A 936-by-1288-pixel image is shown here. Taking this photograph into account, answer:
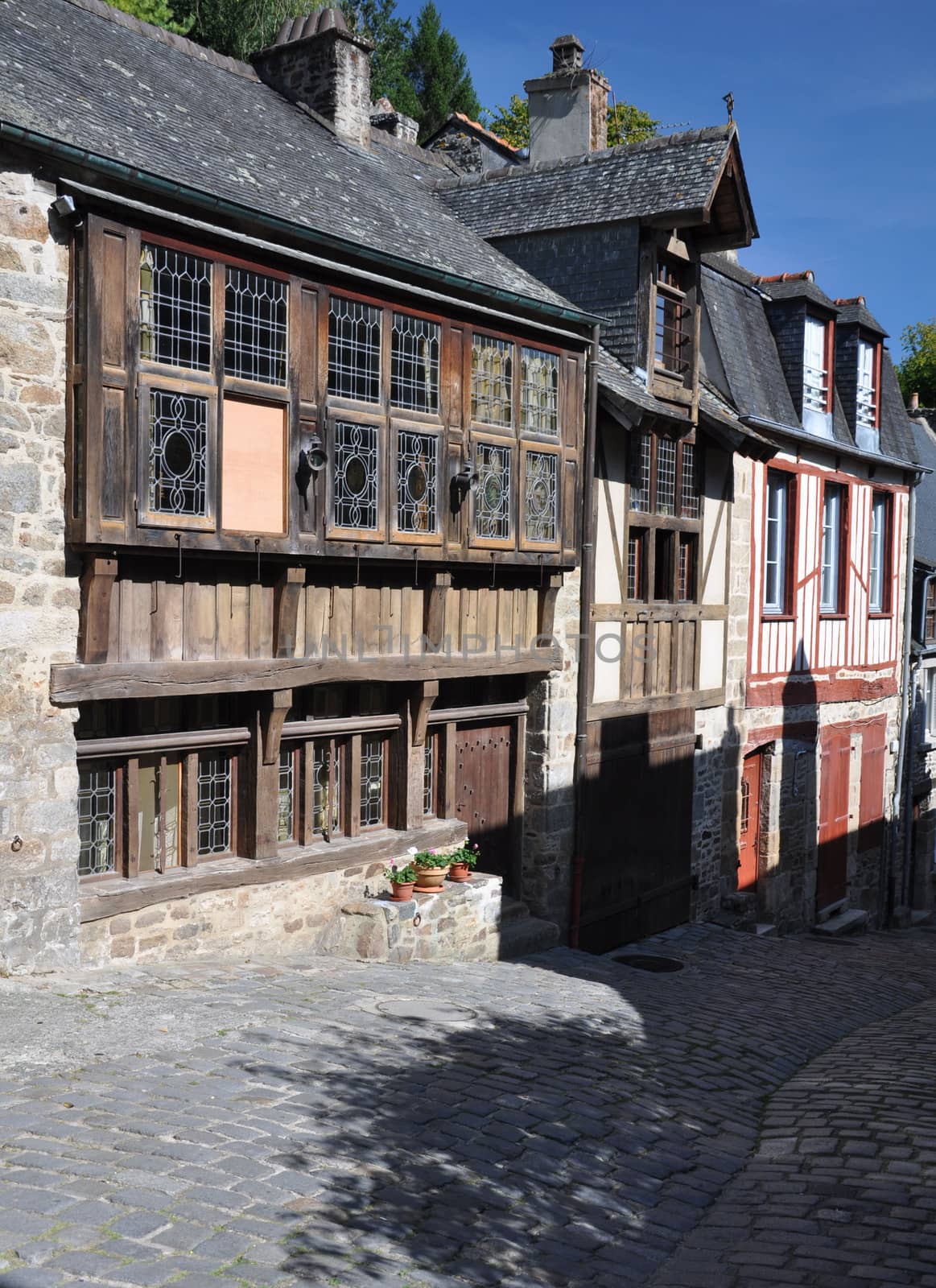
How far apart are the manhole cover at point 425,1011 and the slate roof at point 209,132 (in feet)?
17.0

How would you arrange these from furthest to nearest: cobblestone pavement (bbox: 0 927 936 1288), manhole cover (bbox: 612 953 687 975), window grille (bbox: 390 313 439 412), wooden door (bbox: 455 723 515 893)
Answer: manhole cover (bbox: 612 953 687 975)
wooden door (bbox: 455 723 515 893)
window grille (bbox: 390 313 439 412)
cobblestone pavement (bbox: 0 927 936 1288)

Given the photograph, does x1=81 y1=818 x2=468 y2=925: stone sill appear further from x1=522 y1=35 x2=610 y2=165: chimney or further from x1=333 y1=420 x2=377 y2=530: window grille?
x1=522 y1=35 x2=610 y2=165: chimney

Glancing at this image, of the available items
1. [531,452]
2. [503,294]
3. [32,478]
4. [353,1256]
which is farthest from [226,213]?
[353,1256]

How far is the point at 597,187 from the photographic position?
1300 cm

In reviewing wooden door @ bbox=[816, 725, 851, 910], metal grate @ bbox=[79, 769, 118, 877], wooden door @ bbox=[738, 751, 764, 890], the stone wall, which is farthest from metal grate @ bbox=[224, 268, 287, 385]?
wooden door @ bbox=[816, 725, 851, 910]

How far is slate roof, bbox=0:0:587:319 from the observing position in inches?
318

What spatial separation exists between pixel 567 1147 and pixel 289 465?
4739 mm

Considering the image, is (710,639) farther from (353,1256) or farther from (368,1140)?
(353,1256)

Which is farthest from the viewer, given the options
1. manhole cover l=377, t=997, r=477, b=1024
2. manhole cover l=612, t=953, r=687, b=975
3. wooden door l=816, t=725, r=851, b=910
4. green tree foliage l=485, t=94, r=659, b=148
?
green tree foliage l=485, t=94, r=659, b=148

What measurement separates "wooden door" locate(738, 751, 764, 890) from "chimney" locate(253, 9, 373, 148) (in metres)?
8.59

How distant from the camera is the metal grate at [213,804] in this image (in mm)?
8969

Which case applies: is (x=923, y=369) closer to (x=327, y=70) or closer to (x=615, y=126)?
(x=615, y=126)

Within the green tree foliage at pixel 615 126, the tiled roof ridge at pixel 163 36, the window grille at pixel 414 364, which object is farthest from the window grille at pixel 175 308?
the green tree foliage at pixel 615 126

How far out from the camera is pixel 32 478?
7457mm
